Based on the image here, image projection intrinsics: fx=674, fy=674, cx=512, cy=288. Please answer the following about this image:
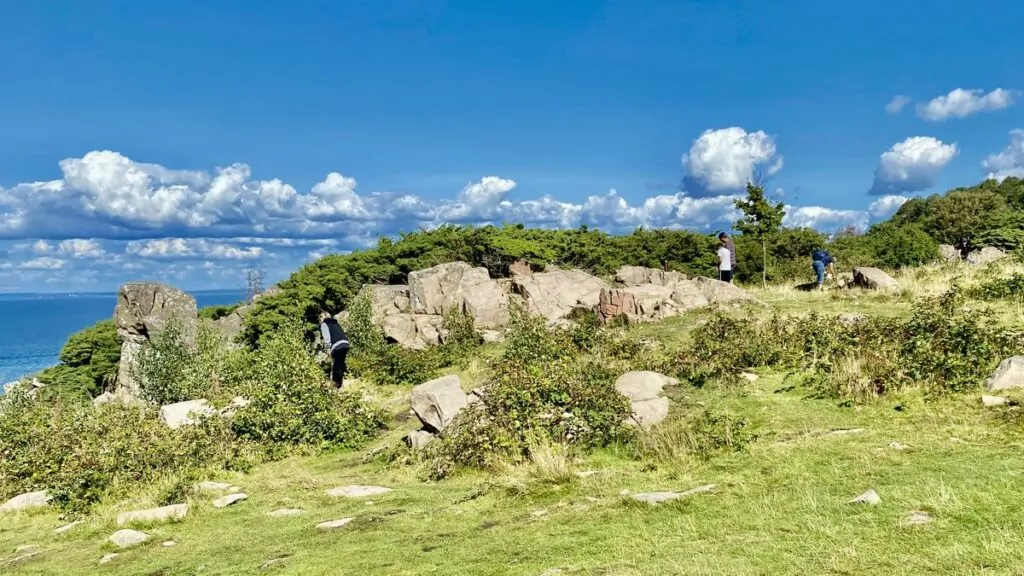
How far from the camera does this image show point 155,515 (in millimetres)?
7852

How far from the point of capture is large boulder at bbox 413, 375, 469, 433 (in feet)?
34.9

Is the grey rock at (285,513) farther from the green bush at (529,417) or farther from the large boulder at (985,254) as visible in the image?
the large boulder at (985,254)

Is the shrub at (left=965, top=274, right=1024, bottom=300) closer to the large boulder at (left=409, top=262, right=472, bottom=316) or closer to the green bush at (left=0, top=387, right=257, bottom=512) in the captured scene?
the large boulder at (left=409, top=262, right=472, bottom=316)

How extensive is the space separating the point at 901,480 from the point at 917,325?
5.97 metres

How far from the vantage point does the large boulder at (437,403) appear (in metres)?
10.6

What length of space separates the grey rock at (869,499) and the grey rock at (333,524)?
4671mm

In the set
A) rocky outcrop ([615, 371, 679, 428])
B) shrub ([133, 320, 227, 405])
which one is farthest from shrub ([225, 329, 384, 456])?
shrub ([133, 320, 227, 405])

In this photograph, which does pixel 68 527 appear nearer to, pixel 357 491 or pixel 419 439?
pixel 357 491

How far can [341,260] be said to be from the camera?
110ft

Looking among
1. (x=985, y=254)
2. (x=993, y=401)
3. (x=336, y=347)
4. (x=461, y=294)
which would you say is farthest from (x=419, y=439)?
(x=985, y=254)

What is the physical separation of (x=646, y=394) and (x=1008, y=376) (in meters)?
4.54

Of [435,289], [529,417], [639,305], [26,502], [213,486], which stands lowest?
[26,502]

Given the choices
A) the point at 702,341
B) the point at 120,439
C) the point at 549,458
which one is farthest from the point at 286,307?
the point at 549,458

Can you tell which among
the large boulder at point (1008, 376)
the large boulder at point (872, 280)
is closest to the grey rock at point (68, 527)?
the large boulder at point (1008, 376)
